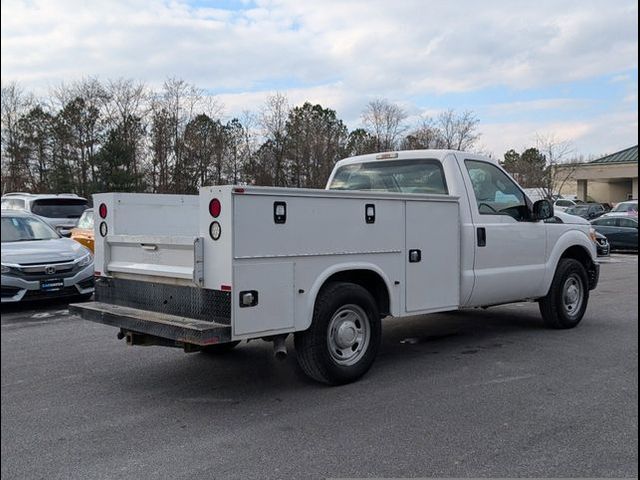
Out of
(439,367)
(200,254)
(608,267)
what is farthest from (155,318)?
(608,267)

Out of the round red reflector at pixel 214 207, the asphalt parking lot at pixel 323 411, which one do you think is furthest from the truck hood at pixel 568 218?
the round red reflector at pixel 214 207

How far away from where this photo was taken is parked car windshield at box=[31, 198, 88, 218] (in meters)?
17.6

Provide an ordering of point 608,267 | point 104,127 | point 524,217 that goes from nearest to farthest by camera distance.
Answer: point 524,217
point 608,267
point 104,127

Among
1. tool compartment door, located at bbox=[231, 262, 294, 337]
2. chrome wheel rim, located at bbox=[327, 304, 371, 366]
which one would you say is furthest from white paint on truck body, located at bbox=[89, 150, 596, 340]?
chrome wheel rim, located at bbox=[327, 304, 371, 366]

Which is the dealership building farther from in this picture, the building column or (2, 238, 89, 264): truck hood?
(2, 238, 89, 264): truck hood

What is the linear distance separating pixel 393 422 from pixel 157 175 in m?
23.8

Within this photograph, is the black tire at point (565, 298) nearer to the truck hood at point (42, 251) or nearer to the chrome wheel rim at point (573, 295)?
the chrome wheel rim at point (573, 295)

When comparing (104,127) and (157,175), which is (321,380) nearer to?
(104,127)

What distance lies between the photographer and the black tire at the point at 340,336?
5.35 m

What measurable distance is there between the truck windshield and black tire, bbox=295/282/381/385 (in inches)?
73.8

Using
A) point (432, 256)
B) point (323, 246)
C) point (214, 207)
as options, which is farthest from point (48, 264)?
point (432, 256)

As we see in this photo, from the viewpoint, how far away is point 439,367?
6328 millimetres

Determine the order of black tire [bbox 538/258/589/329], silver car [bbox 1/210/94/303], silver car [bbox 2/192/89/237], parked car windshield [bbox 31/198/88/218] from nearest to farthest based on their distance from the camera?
black tire [bbox 538/258/589/329] < silver car [bbox 1/210/94/303] < silver car [bbox 2/192/89/237] < parked car windshield [bbox 31/198/88/218]

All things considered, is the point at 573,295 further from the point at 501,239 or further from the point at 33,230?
the point at 33,230
